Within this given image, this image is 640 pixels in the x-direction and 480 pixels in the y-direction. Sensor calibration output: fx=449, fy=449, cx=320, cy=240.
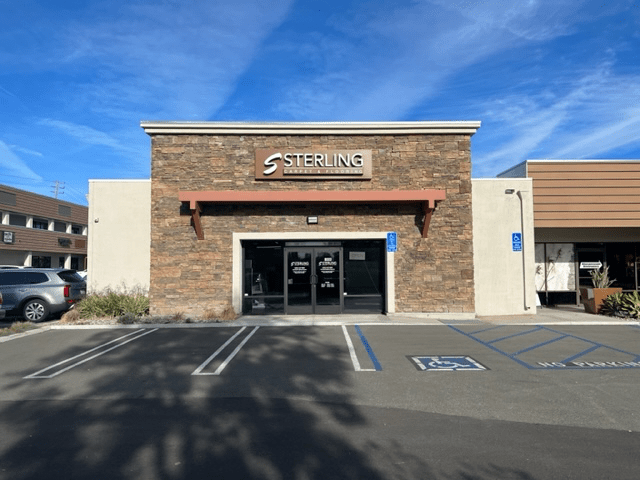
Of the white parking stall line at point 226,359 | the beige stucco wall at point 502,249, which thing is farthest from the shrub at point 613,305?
the white parking stall line at point 226,359

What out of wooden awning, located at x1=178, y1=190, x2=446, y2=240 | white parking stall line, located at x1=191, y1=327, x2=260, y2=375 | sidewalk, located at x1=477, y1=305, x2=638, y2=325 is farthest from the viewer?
wooden awning, located at x1=178, y1=190, x2=446, y2=240

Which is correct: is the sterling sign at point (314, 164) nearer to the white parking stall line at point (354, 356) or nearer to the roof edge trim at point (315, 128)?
the roof edge trim at point (315, 128)

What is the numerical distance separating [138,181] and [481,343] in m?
11.3

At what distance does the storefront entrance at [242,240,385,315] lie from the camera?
14.1 meters

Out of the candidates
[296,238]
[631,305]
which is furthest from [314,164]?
[631,305]

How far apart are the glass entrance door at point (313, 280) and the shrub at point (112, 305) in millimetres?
4448

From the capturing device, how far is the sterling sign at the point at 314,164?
44.5ft

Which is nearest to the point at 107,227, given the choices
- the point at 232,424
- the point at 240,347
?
the point at 240,347

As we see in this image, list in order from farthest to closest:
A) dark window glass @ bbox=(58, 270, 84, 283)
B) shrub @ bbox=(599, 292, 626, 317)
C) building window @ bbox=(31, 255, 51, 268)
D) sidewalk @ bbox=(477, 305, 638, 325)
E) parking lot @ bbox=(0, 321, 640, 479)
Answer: building window @ bbox=(31, 255, 51, 268), dark window glass @ bbox=(58, 270, 84, 283), shrub @ bbox=(599, 292, 626, 317), sidewalk @ bbox=(477, 305, 638, 325), parking lot @ bbox=(0, 321, 640, 479)

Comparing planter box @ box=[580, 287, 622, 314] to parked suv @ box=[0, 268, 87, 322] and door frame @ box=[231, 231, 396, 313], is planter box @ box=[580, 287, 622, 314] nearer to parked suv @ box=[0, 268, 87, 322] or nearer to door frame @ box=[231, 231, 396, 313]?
door frame @ box=[231, 231, 396, 313]

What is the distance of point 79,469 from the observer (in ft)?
13.3

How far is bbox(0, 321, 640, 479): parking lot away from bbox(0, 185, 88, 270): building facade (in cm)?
3285

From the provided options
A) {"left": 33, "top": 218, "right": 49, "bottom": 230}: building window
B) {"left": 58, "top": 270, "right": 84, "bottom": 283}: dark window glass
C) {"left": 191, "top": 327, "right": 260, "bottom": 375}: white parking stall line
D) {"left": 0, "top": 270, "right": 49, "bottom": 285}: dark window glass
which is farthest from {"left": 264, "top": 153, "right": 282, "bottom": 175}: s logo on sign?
{"left": 33, "top": 218, "right": 49, "bottom": 230}: building window

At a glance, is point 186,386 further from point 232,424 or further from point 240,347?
point 240,347
